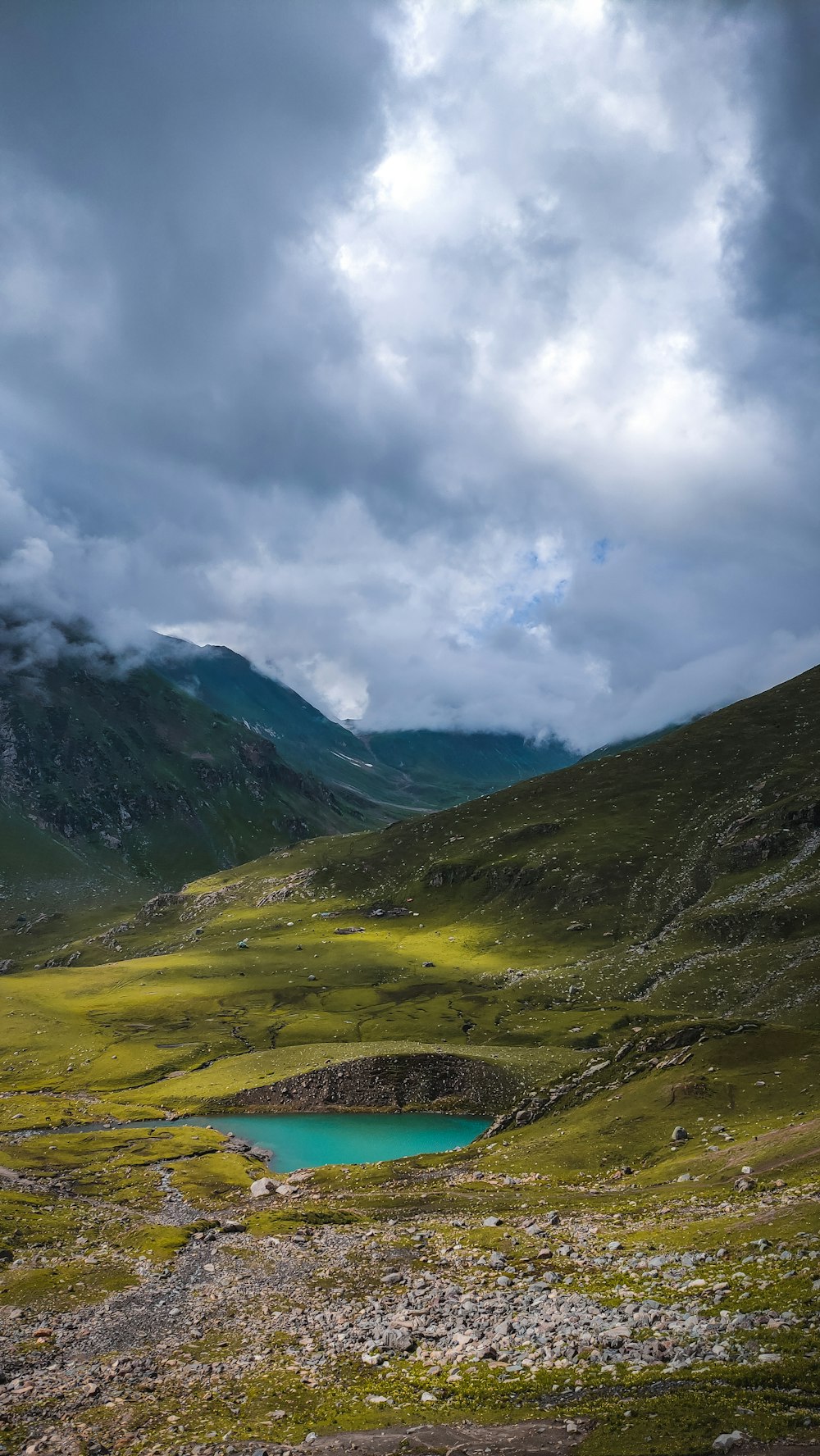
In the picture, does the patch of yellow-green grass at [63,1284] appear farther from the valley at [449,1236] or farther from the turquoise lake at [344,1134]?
the turquoise lake at [344,1134]

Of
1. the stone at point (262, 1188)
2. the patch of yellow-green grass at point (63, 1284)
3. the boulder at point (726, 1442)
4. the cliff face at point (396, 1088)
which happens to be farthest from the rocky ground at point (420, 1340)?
the cliff face at point (396, 1088)

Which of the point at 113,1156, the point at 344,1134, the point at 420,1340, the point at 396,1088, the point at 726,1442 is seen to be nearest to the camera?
the point at 726,1442

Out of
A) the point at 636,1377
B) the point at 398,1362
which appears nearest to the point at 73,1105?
the point at 398,1362

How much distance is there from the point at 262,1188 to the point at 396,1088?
41.2 m

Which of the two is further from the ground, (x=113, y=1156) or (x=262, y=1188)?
(x=113, y=1156)

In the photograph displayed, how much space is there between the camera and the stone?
2864 inches

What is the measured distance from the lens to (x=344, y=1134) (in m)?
103

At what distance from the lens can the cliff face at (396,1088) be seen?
110 m

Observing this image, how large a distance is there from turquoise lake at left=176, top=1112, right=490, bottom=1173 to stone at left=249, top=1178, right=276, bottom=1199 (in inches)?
610

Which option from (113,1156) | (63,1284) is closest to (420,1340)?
(63,1284)

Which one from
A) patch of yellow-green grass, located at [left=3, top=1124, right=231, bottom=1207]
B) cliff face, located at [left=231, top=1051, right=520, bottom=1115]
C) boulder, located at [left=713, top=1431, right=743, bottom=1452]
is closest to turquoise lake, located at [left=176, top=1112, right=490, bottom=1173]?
cliff face, located at [left=231, top=1051, right=520, bottom=1115]

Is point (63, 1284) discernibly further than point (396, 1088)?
No

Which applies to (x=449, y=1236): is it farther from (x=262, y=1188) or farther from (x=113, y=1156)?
(x=113, y=1156)

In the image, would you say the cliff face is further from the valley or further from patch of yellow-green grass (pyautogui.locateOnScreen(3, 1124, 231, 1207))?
patch of yellow-green grass (pyautogui.locateOnScreen(3, 1124, 231, 1207))
